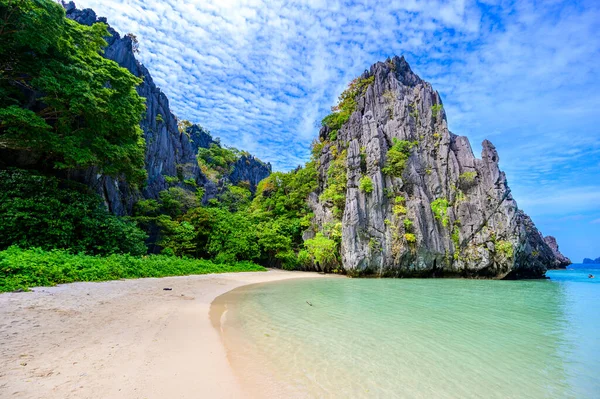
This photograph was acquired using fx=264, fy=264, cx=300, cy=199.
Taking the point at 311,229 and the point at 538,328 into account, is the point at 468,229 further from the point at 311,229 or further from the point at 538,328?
the point at 538,328

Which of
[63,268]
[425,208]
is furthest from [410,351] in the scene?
[425,208]

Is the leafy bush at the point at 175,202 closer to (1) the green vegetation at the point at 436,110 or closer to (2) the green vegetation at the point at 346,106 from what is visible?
(2) the green vegetation at the point at 346,106

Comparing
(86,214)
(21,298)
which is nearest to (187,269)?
(86,214)

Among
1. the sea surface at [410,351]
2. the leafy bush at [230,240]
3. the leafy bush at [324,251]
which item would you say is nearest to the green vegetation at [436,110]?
the leafy bush at [324,251]

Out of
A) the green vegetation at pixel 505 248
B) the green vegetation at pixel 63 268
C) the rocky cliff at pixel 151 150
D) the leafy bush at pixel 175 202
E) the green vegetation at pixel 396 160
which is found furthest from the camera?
the green vegetation at pixel 396 160

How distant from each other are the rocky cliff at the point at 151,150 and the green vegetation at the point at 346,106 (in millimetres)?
18633

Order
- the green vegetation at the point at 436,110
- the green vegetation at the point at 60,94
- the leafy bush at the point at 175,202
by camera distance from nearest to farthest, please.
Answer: the green vegetation at the point at 60,94 → the leafy bush at the point at 175,202 → the green vegetation at the point at 436,110

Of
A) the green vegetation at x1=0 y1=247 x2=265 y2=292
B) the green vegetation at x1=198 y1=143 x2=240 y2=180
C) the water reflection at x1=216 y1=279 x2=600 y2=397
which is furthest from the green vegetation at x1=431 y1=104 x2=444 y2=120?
the green vegetation at x1=198 y1=143 x2=240 y2=180

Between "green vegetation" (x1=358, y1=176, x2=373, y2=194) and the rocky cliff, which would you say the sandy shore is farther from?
"green vegetation" (x1=358, y1=176, x2=373, y2=194)

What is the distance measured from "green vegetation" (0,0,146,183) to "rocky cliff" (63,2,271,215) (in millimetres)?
3300

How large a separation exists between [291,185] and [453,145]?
18816 mm

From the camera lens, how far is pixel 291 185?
33.7m

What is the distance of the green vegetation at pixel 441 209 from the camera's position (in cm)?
2530

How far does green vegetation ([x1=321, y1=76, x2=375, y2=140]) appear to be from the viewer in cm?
3512
